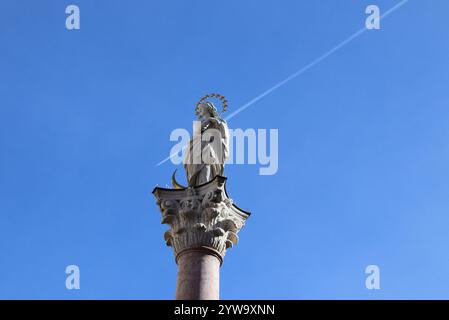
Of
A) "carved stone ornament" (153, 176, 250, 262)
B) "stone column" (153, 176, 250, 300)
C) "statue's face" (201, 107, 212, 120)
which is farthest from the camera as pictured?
"statue's face" (201, 107, 212, 120)

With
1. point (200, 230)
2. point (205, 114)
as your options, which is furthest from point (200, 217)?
point (205, 114)

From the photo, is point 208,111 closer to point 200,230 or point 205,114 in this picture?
point 205,114

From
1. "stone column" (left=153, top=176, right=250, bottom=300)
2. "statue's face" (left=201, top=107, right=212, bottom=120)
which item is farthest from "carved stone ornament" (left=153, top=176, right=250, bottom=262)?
"statue's face" (left=201, top=107, right=212, bottom=120)

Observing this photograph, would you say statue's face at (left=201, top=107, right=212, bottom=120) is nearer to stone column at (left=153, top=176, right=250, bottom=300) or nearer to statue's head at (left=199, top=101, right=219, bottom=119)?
statue's head at (left=199, top=101, right=219, bottom=119)

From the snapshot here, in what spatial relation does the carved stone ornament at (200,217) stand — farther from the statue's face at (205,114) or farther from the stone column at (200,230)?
the statue's face at (205,114)

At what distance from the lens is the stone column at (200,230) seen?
1658 cm

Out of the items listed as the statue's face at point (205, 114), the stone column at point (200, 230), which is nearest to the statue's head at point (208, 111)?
the statue's face at point (205, 114)

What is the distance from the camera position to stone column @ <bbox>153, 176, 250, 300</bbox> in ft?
54.4

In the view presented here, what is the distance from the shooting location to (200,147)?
793 inches

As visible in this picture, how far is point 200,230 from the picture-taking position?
17266 mm
